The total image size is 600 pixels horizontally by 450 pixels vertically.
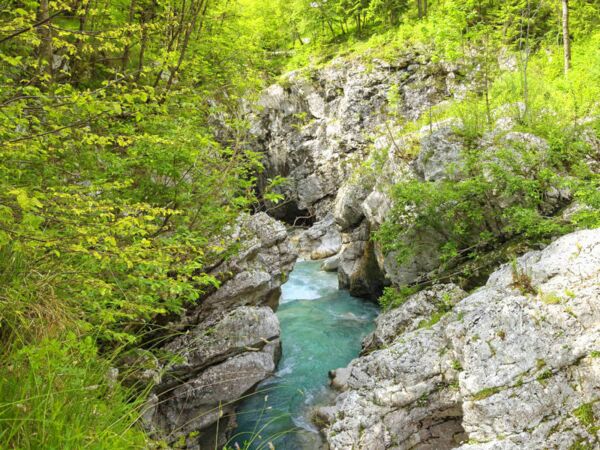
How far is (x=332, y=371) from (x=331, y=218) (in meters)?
14.5

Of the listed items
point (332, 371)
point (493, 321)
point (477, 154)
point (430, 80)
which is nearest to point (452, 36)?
point (477, 154)

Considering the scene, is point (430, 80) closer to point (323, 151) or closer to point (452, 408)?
point (323, 151)

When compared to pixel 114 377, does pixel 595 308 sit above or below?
below

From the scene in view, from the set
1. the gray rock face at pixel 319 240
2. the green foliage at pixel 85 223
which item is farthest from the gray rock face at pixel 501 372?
the gray rock face at pixel 319 240

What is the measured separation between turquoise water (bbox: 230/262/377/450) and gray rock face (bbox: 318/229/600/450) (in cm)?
176

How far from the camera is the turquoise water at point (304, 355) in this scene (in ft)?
25.8

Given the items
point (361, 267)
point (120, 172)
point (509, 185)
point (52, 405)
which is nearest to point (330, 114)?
point (361, 267)

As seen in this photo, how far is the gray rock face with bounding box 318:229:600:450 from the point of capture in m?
4.64

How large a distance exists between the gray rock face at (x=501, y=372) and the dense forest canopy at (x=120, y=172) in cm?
174

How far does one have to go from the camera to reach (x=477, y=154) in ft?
30.5

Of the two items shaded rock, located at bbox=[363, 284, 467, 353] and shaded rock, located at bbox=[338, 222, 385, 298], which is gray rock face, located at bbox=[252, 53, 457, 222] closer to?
shaded rock, located at bbox=[338, 222, 385, 298]

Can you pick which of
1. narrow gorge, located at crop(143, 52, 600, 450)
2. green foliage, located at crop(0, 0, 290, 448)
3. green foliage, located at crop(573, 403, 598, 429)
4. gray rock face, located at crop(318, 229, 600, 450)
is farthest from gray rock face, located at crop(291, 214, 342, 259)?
green foliage, located at crop(573, 403, 598, 429)

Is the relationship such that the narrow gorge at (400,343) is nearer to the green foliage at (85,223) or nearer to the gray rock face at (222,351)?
the gray rock face at (222,351)

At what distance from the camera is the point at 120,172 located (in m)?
5.37
